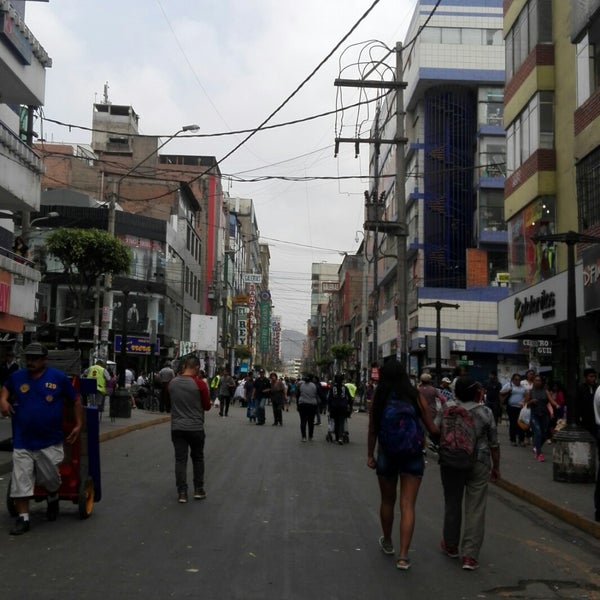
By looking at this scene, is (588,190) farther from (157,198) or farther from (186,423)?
(157,198)

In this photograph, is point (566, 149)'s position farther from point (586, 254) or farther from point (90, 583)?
point (90, 583)

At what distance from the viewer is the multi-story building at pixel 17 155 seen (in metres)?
20.8

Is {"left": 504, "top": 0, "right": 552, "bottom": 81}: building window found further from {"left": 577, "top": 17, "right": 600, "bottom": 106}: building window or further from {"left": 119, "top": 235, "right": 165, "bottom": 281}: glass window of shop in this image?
{"left": 119, "top": 235, "right": 165, "bottom": 281}: glass window of shop

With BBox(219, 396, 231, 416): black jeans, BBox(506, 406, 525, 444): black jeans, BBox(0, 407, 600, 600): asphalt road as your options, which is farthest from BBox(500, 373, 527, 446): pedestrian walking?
BBox(219, 396, 231, 416): black jeans

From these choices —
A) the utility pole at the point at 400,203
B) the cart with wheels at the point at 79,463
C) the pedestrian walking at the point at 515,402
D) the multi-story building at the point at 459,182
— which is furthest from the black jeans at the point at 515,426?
the multi-story building at the point at 459,182

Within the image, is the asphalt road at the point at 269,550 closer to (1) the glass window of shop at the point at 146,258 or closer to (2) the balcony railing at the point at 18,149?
(2) the balcony railing at the point at 18,149

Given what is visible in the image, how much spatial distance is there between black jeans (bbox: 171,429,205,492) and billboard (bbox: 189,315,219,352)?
44.3 meters

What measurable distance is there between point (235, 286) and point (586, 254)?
292ft

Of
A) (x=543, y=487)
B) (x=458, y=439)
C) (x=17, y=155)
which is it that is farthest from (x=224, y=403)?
(x=458, y=439)

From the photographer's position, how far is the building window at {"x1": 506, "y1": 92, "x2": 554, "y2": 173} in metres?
23.7

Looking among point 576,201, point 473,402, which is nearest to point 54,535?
point 473,402

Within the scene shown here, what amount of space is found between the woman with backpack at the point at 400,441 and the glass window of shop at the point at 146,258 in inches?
1803

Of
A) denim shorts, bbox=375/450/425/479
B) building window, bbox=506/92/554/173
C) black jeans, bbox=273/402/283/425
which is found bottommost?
black jeans, bbox=273/402/283/425

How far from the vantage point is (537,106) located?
23844 millimetres
